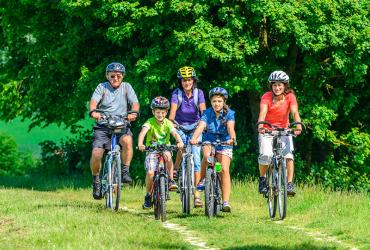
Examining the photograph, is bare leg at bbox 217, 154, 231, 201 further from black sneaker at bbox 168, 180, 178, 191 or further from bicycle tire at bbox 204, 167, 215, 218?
black sneaker at bbox 168, 180, 178, 191

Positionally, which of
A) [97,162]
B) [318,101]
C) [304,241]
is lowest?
[304,241]

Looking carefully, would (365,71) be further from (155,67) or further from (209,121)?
(209,121)

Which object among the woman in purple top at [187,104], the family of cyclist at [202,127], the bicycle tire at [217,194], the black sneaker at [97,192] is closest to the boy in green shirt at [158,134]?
the family of cyclist at [202,127]

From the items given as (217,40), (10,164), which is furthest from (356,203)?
(10,164)

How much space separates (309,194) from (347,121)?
1061 cm

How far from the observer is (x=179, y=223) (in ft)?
44.7

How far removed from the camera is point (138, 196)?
1961 cm

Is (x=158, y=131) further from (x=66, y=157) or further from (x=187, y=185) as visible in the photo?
(x=66, y=157)

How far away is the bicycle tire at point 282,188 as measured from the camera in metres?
13.9

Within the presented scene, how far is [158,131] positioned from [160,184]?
100cm

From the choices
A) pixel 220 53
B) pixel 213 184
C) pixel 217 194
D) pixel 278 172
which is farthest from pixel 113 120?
pixel 220 53

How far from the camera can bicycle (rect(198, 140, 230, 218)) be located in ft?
45.8

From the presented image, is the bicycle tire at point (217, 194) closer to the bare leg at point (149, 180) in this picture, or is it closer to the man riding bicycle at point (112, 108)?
the bare leg at point (149, 180)

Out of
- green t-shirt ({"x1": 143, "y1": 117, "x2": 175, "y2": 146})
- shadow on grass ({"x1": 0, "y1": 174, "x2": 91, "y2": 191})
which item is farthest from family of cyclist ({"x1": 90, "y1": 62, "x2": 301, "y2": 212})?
shadow on grass ({"x1": 0, "y1": 174, "x2": 91, "y2": 191})
